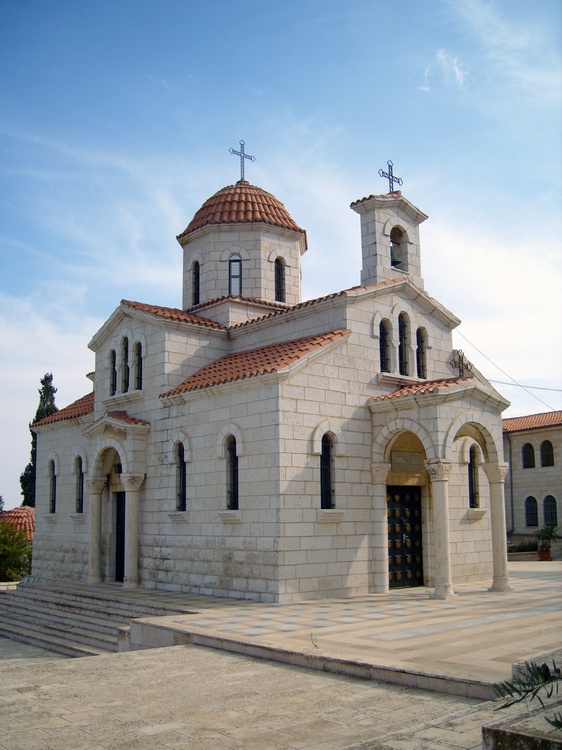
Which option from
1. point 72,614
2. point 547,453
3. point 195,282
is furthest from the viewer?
point 547,453

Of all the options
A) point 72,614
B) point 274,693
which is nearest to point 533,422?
point 72,614

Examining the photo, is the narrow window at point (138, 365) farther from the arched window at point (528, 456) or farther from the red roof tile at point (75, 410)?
the arched window at point (528, 456)

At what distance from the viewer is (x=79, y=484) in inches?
920

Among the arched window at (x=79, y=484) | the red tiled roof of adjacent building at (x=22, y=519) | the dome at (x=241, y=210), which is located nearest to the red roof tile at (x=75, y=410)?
the arched window at (x=79, y=484)

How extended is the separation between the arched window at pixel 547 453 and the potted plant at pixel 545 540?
3703 millimetres

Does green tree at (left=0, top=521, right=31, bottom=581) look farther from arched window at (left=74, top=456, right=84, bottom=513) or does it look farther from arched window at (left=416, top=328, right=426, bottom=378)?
arched window at (left=416, top=328, right=426, bottom=378)

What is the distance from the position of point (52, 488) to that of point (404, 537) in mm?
12442

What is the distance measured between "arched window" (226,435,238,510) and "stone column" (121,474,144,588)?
3.31 meters

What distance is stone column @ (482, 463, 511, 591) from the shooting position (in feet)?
55.3

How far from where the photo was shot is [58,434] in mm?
24812

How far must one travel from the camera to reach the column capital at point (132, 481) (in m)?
19.1

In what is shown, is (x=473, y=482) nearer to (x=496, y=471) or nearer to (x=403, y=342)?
(x=496, y=471)

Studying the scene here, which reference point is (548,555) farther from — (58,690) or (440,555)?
(58,690)

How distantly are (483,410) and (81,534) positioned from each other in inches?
496
